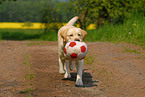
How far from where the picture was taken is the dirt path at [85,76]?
503 centimetres

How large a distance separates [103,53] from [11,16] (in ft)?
189

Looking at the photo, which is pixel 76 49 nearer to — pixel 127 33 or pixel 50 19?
pixel 127 33

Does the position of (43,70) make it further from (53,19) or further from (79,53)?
(53,19)

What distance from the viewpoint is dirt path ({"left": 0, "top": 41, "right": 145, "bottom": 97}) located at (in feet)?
16.5

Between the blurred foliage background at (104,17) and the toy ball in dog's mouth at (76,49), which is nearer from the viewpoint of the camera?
the toy ball in dog's mouth at (76,49)

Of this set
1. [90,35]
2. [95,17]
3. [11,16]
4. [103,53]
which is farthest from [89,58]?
[11,16]

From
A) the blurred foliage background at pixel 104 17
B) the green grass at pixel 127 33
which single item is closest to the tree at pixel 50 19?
the blurred foliage background at pixel 104 17

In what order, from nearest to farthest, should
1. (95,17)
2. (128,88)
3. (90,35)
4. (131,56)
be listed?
(128,88) → (131,56) → (90,35) → (95,17)

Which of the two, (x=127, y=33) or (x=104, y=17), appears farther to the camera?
(x=104, y=17)

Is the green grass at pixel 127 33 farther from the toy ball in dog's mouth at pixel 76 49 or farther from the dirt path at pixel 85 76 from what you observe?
the toy ball in dog's mouth at pixel 76 49

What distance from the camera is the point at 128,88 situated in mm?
5457

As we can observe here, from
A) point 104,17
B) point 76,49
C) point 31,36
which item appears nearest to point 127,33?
point 104,17

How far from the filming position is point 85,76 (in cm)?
665

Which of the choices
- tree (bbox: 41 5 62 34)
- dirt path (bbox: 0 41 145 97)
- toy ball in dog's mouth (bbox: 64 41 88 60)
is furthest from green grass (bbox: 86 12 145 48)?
tree (bbox: 41 5 62 34)
